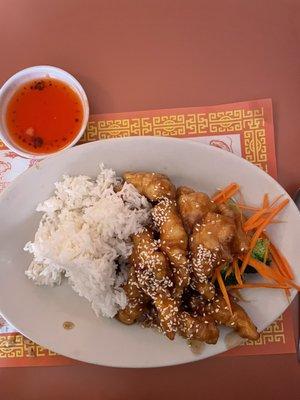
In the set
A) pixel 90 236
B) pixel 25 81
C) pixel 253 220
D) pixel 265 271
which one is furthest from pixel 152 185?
pixel 25 81

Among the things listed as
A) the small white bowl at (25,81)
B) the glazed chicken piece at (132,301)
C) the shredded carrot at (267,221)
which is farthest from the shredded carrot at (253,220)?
the small white bowl at (25,81)

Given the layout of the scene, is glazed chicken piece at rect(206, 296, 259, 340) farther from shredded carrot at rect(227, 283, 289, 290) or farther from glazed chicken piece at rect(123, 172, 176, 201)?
glazed chicken piece at rect(123, 172, 176, 201)

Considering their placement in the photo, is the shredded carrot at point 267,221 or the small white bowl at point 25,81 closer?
the shredded carrot at point 267,221

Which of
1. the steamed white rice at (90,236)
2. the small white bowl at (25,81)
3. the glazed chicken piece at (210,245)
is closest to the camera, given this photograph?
the glazed chicken piece at (210,245)

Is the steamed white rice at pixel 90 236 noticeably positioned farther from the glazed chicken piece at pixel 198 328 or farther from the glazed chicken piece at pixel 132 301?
the glazed chicken piece at pixel 198 328

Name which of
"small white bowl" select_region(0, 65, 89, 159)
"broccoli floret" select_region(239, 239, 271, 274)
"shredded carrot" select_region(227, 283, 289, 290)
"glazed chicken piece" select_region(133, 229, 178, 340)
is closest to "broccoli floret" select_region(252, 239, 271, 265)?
"broccoli floret" select_region(239, 239, 271, 274)

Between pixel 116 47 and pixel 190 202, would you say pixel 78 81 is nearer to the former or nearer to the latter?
pixel 116 47

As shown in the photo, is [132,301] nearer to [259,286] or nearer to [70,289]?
[70,289]
